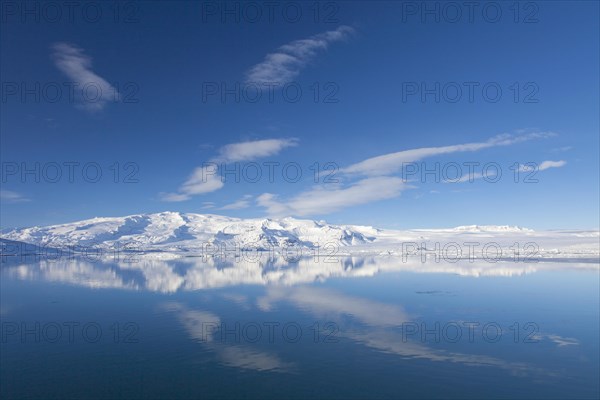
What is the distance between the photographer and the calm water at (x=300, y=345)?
109 ft

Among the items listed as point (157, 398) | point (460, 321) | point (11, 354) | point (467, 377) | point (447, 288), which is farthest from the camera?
point (447, 288)

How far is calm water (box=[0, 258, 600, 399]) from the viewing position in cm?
3331

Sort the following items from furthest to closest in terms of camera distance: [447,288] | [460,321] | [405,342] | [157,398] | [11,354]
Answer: [447,288], [460,321], [405,342], [11,354], [157,398]

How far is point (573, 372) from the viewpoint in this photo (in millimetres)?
36906

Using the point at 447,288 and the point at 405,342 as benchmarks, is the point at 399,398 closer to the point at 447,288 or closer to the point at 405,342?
the point at 405,342

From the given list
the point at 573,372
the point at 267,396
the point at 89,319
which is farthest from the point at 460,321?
the point at 89,319

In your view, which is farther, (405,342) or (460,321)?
(460,321)

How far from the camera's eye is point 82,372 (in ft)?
120

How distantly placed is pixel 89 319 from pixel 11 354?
18242mm

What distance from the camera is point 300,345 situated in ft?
150

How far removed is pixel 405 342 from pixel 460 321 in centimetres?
1634

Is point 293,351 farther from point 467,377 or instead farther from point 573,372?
point 573,372

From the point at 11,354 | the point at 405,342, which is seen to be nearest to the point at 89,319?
the point at 11,354

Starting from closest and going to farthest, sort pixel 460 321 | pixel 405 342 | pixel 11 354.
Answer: pixel 11 354, pixel 405 342, pixel 460 321
